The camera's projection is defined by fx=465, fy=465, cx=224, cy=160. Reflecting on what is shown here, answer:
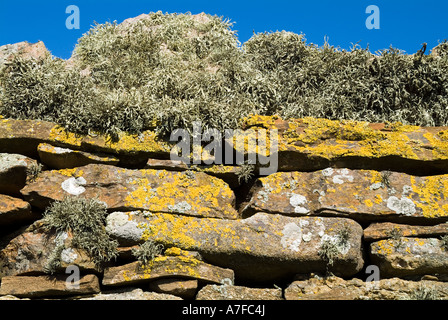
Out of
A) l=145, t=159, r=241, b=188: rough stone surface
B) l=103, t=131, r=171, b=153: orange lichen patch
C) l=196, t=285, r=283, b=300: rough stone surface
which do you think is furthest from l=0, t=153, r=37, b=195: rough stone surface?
l=196, t=285, r=283, b=300: rough stone surface

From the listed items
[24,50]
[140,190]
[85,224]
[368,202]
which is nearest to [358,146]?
[368,202]

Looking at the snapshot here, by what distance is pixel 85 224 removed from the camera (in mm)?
6715

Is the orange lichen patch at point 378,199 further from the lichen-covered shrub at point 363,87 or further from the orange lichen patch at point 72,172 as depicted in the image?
Answer: the orange lichen patch at point 72,172

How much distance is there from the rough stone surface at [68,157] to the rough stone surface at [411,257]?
4300 millimetres

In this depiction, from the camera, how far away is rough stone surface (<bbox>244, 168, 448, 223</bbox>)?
6.87 meters

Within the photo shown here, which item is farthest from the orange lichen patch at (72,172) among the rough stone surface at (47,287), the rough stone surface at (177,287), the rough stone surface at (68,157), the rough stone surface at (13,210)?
the rough stone surface at (177,287)

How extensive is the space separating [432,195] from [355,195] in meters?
1.14

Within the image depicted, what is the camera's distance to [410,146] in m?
7.34

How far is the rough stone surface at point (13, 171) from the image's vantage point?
7.21 metres

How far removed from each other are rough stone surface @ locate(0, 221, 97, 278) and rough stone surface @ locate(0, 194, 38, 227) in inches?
11.0

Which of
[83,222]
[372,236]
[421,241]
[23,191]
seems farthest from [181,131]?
[421,241]

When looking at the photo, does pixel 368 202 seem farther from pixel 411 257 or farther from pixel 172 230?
pixel 172 230

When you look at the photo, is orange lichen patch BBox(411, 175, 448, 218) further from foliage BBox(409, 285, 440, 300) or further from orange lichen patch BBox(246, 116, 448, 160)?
foliage BBox(409, 285, 440, 300)

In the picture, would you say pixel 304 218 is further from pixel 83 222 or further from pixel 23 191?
pixel 23 191
